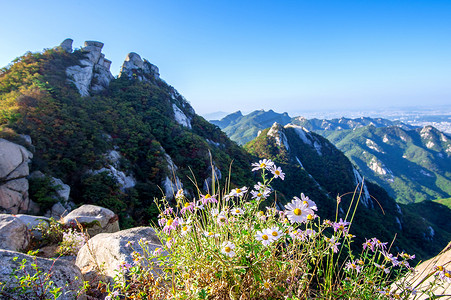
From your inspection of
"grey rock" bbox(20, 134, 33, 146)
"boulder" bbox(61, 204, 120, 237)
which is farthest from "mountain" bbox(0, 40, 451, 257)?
"boulder" bbox(61, 204, 120, 237)

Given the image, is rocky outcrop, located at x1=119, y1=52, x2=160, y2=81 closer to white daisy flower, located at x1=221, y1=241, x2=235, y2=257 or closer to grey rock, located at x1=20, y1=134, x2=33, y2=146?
grey rock, located at x1=20, y1=134, x2=33, y2=146

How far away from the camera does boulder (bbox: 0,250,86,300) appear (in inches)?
64.5

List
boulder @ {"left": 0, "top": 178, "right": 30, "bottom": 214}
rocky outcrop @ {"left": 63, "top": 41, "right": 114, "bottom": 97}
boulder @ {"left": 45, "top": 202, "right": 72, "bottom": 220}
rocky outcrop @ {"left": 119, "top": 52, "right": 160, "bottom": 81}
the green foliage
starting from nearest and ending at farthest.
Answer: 1. boulder @ {"left": 0, "top": 178, "right": 30, "bottom": 214}
2. boulder @ {"left": 45, "top": 202, "right": 72, "bottom": 220}
3. the green foliage
4. rocky outcrop @ {"left": 63, "top": 41, "right": 114, "bottom": 97}
5. rocky outcrop @ {"left": 119, "top": 52, "right": 160, "bottom": 81}

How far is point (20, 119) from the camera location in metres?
10.2

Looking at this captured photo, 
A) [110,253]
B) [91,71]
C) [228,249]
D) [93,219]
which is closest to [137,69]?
[91,71]

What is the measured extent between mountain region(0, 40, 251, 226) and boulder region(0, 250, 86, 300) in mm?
2044

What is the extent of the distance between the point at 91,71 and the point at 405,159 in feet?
623

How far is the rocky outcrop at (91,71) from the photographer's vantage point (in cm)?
2059

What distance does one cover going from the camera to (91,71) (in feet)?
77.2

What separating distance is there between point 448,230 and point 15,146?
289 feet

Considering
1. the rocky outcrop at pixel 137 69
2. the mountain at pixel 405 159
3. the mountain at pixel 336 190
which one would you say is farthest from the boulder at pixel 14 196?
the mountain at pixel 405 159

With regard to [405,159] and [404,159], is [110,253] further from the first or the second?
[405,159]

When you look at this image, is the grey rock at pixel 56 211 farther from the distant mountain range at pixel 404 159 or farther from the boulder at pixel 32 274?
the distant mountain range at pixel 404 159

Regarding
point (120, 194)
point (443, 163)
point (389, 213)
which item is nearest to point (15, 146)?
point (120, 194)
